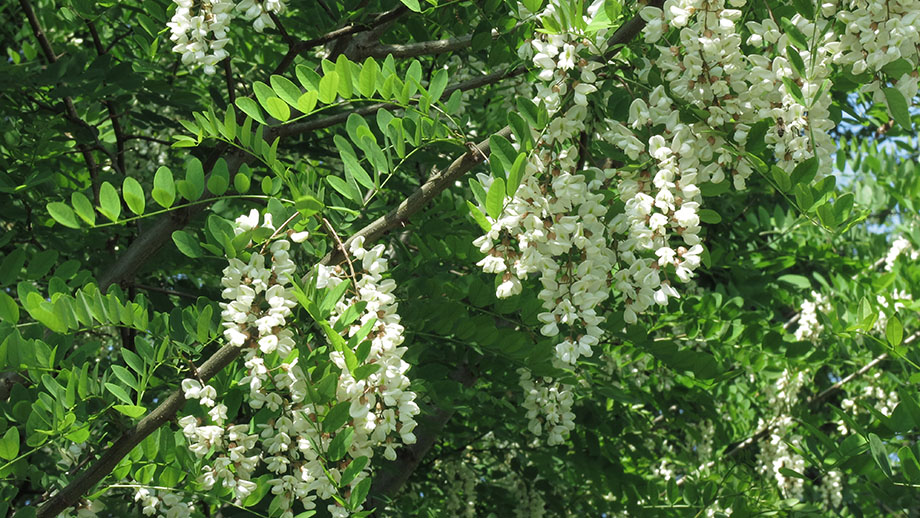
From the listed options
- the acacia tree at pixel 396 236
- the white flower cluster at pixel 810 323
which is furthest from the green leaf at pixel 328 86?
the white flower cluster at pixel 810 323

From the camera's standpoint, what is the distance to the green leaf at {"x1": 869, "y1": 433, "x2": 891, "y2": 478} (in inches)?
63.1

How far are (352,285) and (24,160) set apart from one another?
124 cm

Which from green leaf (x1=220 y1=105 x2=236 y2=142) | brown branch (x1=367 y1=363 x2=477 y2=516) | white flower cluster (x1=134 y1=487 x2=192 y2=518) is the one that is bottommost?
brown branch (x1=367 y1=363 x2=477 y2=516)

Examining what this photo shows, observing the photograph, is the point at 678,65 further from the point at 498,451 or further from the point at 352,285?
the point at 498,451

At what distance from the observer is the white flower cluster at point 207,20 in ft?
4.50

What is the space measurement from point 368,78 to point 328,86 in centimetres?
6

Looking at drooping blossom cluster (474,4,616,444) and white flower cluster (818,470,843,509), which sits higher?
drooping blossom cluster (474,4,616,444)

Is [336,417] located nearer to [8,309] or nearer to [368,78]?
[368,78]

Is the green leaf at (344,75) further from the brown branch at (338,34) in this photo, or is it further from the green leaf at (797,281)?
the green leaf at (797,281)

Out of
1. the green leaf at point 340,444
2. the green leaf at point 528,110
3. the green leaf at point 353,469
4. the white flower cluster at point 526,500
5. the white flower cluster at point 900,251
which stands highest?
the green leaf at point 528,110

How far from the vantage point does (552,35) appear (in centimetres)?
115

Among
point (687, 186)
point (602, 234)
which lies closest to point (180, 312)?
point (602, 234)

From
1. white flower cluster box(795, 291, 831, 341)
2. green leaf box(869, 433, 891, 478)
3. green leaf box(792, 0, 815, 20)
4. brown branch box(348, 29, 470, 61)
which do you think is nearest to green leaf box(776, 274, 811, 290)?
white flower cluster box(795, 291, 831, 341)

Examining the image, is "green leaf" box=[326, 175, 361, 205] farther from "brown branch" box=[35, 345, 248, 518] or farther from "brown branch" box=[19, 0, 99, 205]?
"brown branch" box=[19, 0, 99, 205]
